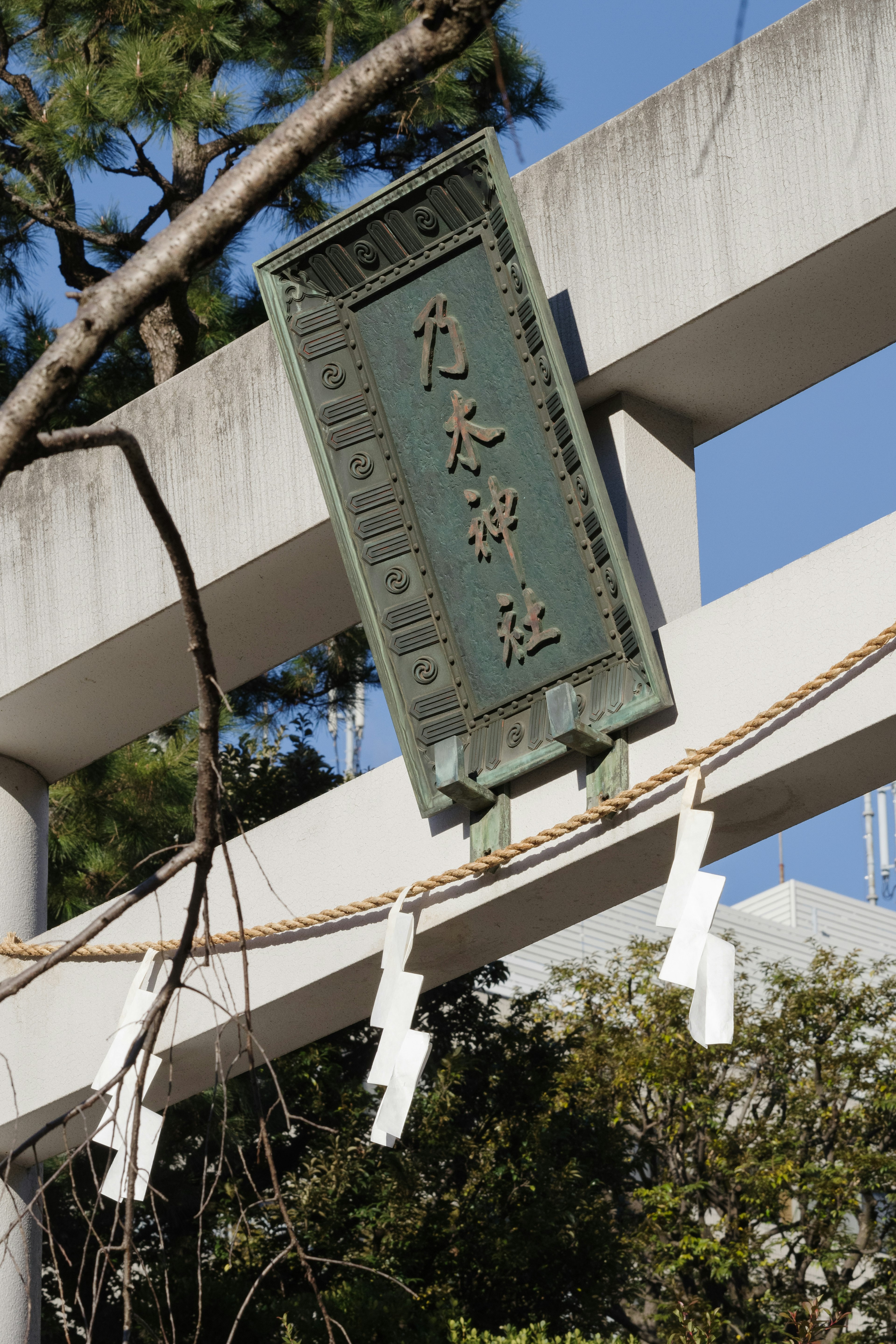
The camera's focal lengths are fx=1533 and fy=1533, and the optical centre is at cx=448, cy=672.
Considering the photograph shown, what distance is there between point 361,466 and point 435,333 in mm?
358

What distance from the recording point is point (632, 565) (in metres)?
3.61

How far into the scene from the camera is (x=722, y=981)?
9.51 feet

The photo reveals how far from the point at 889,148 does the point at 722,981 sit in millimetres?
1784

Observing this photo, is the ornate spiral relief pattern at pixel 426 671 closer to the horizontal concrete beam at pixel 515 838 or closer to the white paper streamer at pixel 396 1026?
the horizontal concrete beam at pixel 515 838

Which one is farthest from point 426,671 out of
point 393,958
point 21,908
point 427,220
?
point 21,908

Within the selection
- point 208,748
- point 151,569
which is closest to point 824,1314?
point 151,569

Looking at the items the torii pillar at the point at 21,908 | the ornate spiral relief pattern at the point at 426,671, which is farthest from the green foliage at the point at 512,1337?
the ornate spiral relief pattern at the point at 426,671

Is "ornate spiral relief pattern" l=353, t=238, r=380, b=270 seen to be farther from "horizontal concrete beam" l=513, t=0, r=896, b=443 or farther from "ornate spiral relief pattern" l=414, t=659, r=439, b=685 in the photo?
"ornate spiral relief pattern" l=414, t=659, r=439, b=685

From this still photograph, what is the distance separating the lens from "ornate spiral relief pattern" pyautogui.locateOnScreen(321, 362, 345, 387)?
371 cm

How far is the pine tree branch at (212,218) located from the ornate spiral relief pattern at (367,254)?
2.06 metres

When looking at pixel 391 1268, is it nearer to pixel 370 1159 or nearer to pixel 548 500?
pixel 370 1159

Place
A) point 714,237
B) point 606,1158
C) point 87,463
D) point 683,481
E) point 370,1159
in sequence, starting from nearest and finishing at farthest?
point 714,237 < point 683,481 < point 87,463 < point 370,1159 < point 606,1158

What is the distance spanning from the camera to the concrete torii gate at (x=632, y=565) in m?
3.23

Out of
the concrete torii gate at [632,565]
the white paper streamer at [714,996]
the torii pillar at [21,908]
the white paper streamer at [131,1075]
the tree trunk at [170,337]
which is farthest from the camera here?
the tree trunk at [170,337]
